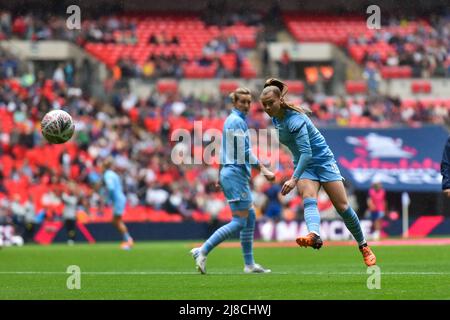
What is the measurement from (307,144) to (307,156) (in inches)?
6.4

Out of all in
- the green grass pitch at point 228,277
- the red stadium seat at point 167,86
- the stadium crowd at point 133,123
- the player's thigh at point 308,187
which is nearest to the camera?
the green grass pitch at point 228,277

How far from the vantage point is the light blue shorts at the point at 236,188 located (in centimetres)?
1584

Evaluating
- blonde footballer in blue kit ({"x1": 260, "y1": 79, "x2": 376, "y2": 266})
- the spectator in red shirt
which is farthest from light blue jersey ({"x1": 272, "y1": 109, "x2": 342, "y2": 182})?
the spectator in red shirt

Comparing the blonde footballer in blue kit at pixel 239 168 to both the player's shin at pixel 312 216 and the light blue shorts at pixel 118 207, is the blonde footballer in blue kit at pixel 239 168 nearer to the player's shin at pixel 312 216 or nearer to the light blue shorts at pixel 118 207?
the player's shin at pixel 312 216

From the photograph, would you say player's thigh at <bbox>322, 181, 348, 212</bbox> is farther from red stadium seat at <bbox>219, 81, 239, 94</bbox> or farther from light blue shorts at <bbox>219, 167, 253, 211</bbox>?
red stadium seat at <bbox>219, 81, 239, 94</bbox>

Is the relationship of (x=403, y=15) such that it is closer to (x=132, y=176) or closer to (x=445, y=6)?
(x=445, y=6)

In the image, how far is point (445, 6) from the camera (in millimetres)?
46844

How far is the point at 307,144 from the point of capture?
13.6 meters

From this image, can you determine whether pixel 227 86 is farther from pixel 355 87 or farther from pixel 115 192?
pixel 115 192

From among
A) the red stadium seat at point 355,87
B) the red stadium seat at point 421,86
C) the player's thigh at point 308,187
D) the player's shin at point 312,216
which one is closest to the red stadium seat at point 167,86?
the red stadium seat at point 355,87

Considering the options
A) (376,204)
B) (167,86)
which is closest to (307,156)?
(376,204)

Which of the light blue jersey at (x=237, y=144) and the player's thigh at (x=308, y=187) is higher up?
the light blue jersey at (x=237, y=144)
